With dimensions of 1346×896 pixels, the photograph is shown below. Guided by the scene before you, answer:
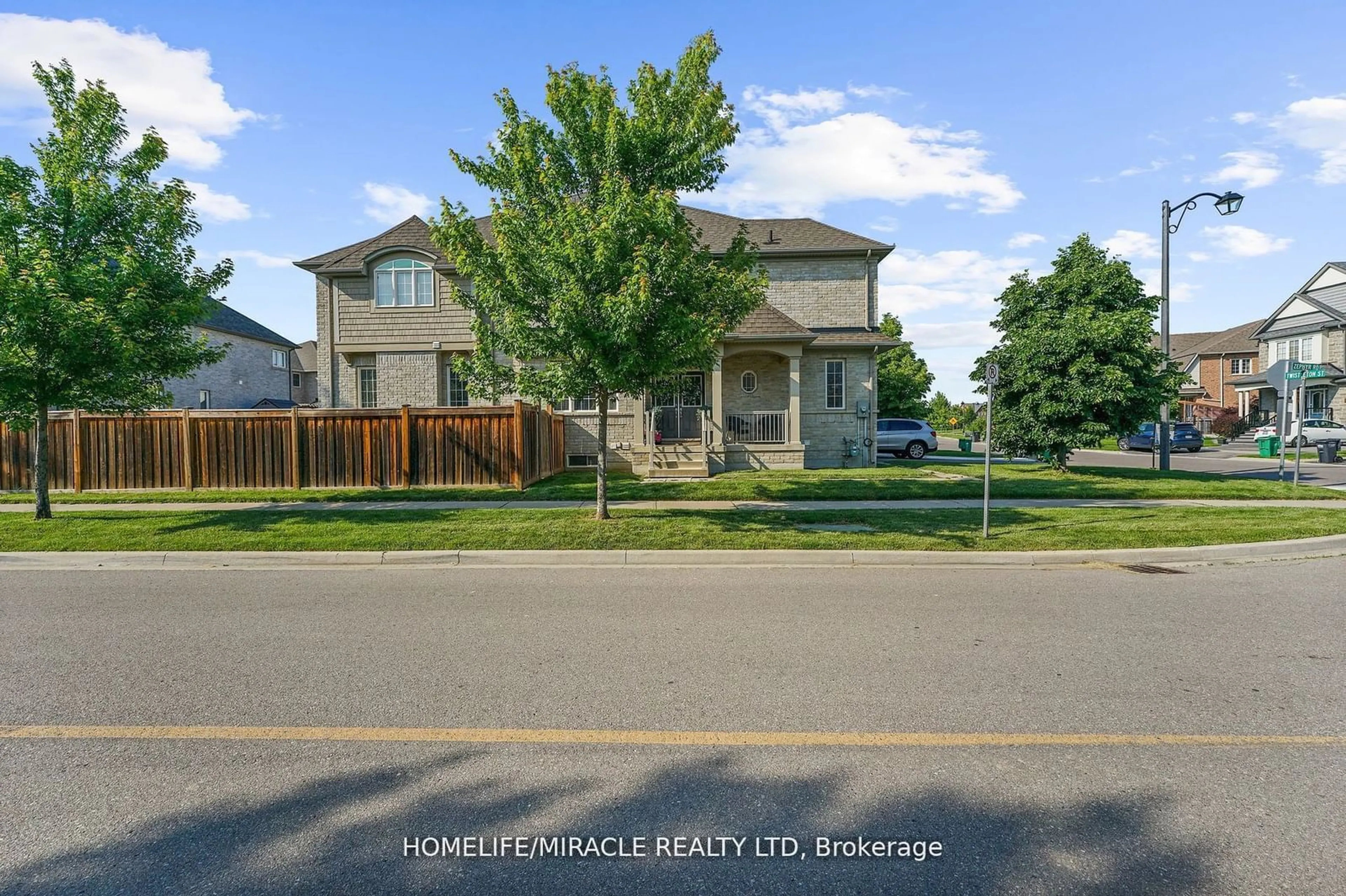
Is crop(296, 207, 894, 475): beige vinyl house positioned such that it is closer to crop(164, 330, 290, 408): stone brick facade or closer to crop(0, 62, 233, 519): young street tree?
crop(0, 62, 233, 519): young street tree

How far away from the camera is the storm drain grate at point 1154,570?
8375 mm

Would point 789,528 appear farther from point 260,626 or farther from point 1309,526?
point 1309,526

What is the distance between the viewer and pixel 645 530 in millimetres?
10312

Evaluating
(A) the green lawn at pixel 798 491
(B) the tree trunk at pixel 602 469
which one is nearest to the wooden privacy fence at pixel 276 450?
→ (A) the green lawn at pixel 798 491

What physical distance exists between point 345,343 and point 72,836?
19962 mm

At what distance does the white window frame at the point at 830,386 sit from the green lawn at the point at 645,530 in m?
9.52

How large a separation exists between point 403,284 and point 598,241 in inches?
536

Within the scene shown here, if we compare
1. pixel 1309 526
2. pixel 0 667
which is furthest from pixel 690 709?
pixel 1309 526

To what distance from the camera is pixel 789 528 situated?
416 inches

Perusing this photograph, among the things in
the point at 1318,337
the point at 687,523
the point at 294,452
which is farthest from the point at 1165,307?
the point at 1318,337

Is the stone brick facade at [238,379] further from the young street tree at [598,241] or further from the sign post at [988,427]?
the sign post at [988,427]

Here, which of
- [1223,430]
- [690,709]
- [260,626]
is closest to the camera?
[690,709]

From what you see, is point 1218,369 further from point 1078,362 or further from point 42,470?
point 42,470

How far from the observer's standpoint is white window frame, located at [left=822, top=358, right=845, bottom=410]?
21.7 meters
